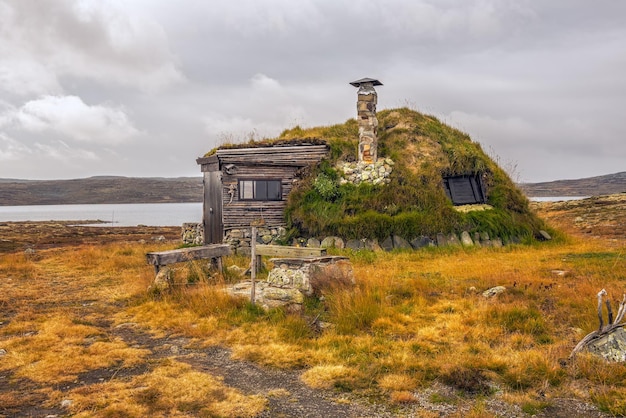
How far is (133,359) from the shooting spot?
7547mm

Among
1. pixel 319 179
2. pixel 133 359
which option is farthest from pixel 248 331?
pixel 319 179

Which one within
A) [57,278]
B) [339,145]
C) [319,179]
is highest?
[339,145]

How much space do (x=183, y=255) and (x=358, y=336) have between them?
640 cm

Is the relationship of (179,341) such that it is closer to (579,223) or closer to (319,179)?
(319,179)

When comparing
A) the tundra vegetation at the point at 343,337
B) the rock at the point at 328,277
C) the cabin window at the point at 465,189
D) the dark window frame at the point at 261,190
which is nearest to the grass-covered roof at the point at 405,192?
the cabin window at the point at 465,189

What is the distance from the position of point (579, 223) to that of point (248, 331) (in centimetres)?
3302

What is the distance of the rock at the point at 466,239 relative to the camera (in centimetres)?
1906

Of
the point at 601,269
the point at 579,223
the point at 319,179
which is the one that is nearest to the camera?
the point at 601,269

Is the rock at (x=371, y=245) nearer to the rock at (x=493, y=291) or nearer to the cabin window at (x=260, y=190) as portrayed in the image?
the cabin window at (x=260, y=190)

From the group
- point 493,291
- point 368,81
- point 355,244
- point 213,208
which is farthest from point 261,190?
point 493,291

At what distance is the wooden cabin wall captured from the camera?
21.0 meters

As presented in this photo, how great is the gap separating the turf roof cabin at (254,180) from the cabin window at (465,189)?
624 cm

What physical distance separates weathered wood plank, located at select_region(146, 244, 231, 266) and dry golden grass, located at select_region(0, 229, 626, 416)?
490 mm

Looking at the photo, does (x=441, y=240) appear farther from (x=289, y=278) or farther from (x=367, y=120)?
(x=289, y=278)
